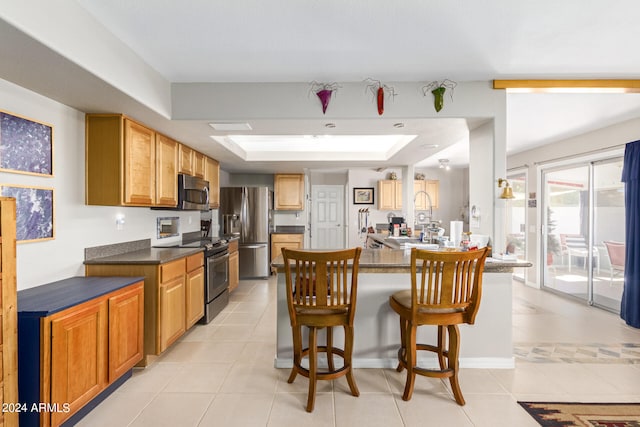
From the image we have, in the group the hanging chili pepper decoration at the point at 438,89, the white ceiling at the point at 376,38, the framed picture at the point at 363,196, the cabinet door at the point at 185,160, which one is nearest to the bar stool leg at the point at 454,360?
the hanging chili pepper decoration at the point at 438,89

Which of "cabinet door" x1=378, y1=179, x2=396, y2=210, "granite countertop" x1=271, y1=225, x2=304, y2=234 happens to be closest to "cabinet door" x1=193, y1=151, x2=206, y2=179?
"granite countertop" x1=271, y1=225, x2=304, y2=234

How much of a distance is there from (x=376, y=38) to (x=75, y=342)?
2704 millimetres

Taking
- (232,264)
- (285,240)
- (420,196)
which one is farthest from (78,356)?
(420,196)

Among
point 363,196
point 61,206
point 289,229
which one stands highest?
point 363,196

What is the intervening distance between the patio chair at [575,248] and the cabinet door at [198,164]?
569 cm

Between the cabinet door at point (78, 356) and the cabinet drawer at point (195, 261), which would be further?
the cabinet drawer at point (195, 261)

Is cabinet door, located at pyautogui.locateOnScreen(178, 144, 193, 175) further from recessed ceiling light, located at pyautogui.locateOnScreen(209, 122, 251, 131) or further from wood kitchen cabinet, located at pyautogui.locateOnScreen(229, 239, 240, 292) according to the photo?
wood kitchen cabinet, located at pyautogui.locateOnScreen(229, 239, 240, 292)

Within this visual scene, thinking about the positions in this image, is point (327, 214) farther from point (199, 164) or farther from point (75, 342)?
point (75, 342)

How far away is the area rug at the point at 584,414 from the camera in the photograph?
2000mm

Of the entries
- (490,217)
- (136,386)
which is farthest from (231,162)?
(490,217)

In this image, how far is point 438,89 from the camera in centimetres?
281

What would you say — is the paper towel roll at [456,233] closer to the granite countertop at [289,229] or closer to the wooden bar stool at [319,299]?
the wooden bar stool at [319,299]

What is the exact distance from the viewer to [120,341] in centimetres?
232

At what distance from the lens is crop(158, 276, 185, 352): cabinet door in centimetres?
278
